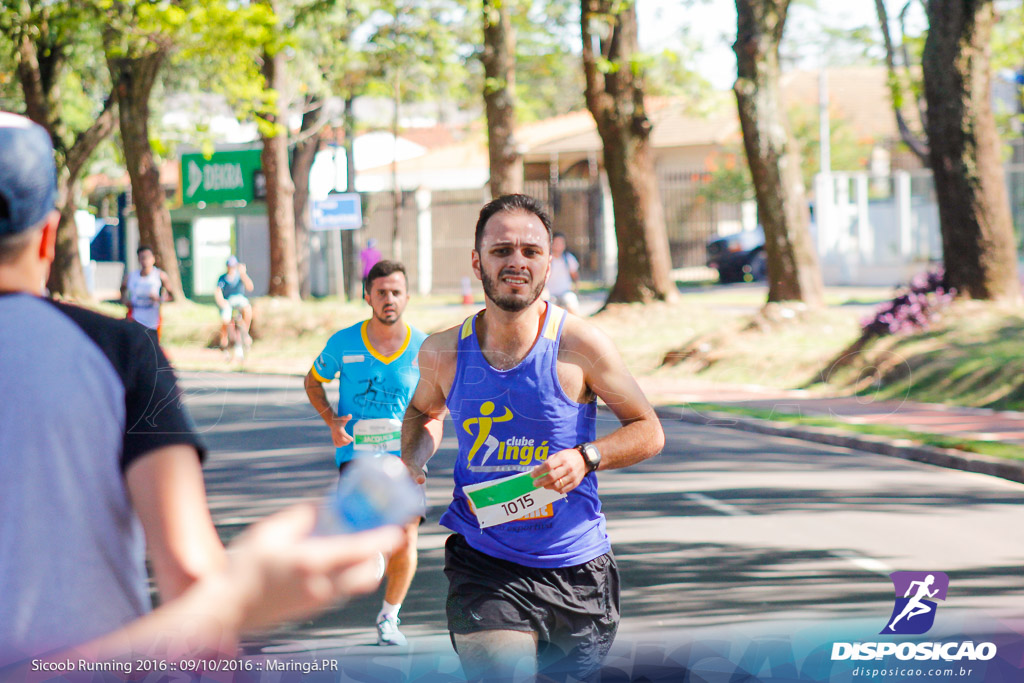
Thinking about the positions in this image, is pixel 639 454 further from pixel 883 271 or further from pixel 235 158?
pixel 235 158

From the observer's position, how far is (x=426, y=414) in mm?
4145

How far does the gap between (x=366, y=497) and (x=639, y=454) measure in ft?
8.20

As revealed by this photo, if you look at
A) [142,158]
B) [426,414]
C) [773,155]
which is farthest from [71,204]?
[426,414]

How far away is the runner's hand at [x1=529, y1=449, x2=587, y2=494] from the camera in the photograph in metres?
3.59

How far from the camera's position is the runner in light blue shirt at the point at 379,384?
5.91 meters

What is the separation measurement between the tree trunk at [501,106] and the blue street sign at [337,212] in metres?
5.94

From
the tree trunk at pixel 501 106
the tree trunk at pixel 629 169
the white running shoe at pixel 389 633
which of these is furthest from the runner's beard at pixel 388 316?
the tree trunk at pixel 501 106

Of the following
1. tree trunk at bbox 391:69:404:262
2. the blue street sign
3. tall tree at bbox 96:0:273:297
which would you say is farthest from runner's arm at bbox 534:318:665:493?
tree trunk at bbox 391:69:404:262

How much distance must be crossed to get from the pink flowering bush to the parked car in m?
19.7

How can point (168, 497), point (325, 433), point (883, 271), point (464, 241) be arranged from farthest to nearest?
1. point (464, 241)
2. point (883, 271)
3. point (325, 433)
4. point (168, 497)

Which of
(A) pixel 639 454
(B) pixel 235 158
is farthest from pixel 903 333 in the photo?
(B) pixel 235 158

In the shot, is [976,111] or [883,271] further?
[883,271]

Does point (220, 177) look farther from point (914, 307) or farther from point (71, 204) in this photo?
point (914, 307)

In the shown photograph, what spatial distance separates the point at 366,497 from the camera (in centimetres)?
139
